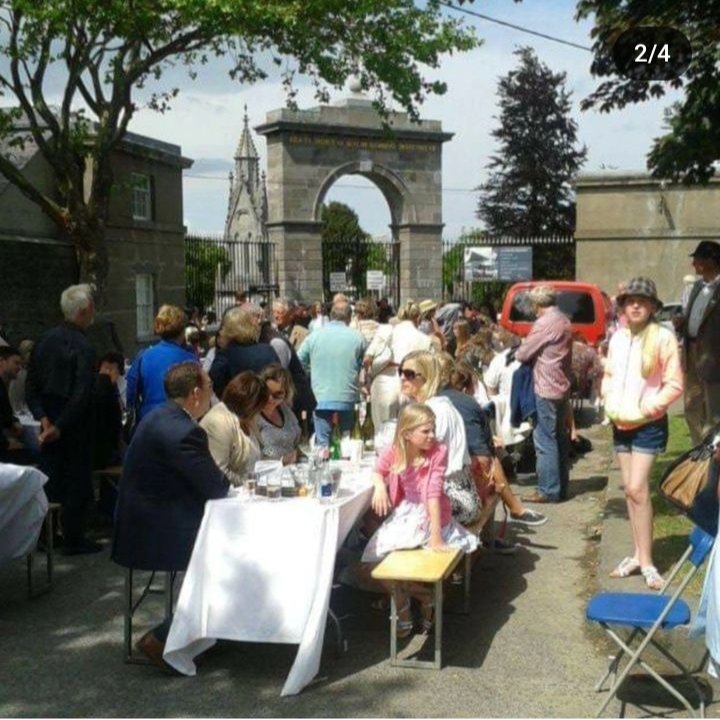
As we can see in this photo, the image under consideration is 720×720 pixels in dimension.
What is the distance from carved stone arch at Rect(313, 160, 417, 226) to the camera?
3183 cm

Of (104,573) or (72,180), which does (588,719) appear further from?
(72,180)

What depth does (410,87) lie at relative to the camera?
56.2 feet

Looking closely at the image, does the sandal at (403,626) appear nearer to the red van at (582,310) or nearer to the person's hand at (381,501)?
the person's hand at (381,501)

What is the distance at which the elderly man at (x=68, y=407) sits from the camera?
327 inches

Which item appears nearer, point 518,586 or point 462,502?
point 462,502

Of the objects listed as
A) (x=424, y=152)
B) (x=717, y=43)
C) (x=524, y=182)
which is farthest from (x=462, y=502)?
(x=524, y=182)

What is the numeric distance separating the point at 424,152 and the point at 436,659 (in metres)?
28.5

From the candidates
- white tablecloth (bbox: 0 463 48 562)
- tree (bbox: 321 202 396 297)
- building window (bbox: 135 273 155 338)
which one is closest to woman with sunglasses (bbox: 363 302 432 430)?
white tablecloth (bbox: 0 463 48 562)

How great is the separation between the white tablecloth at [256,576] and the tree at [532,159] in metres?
43.8

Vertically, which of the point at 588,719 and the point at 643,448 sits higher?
the point at 643,448

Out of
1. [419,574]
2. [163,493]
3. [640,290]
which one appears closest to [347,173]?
[640,290]

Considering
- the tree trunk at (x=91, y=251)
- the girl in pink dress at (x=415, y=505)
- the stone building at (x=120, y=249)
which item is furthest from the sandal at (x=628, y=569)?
the stone building at (x=120, y=249)

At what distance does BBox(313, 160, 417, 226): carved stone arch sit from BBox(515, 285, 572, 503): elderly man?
71.4 feet

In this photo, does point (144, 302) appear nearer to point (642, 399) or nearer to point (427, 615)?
point (642, 399)
